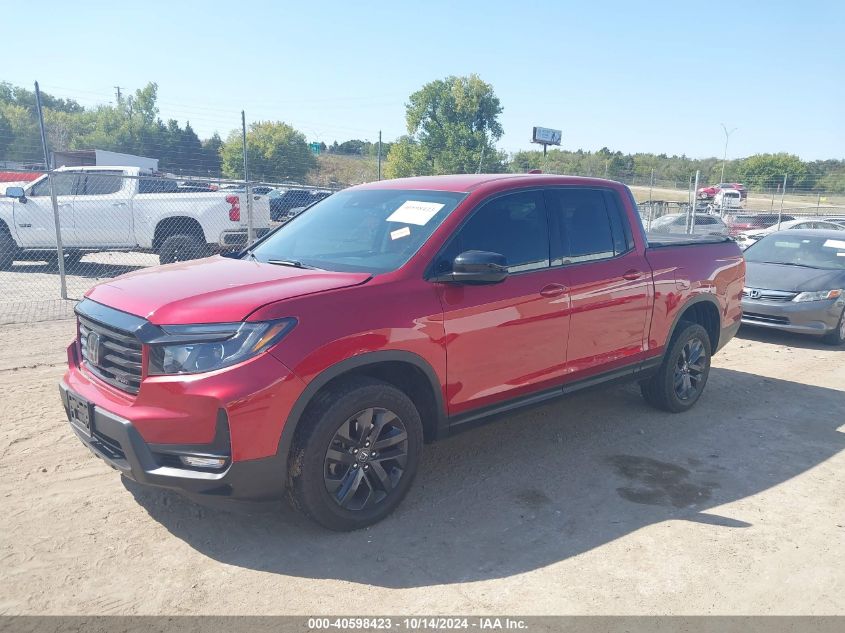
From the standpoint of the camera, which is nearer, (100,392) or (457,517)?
(100,392)

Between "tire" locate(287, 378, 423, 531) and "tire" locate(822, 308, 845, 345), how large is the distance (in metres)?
7.40

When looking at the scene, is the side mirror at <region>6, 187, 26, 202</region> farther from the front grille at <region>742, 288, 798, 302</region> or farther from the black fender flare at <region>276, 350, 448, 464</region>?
the front grille at <region>742, 288, 798, 302</region>

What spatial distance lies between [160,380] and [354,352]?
36.6 inches

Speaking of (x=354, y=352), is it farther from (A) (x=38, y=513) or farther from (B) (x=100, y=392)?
(A) (x=38, y=513)

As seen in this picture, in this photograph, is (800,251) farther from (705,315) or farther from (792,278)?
(705,315)

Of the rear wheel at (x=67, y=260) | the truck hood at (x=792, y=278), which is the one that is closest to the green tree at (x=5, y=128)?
the rear wheel at (x=67, y=260)

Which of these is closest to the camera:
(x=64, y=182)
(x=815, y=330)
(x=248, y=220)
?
(x=815, y=330)

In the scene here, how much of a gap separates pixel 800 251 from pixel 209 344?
9.39 metres

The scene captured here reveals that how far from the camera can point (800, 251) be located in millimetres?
9578

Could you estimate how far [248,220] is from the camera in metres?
11.2

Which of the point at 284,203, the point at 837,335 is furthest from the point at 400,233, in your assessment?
the point at 284,203

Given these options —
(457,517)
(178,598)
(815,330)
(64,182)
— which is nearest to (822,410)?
(815,330)

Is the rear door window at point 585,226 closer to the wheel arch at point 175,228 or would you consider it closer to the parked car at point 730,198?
the wheel arch at point 175,228

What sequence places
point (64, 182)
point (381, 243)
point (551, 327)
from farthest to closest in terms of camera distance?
point (64, 182) < point (551, 327) < point (381, 243)
